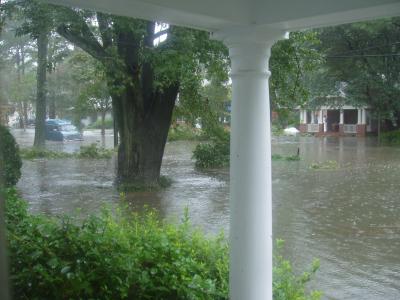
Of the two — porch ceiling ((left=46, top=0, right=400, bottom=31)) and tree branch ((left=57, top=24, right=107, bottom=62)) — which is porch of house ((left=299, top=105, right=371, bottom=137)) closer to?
tree branch ((left=57, top=24, right=107, bottom=62))

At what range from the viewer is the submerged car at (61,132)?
1460 inches

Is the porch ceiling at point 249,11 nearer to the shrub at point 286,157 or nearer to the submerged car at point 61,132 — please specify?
the shrub at point 286,157

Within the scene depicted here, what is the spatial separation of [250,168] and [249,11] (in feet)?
3.95

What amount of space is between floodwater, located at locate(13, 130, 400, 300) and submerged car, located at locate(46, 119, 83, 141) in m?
12.8

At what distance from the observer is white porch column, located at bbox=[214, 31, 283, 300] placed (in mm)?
3832

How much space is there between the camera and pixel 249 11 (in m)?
3.79

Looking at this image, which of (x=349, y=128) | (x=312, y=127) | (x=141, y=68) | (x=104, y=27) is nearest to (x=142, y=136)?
(x=141, y=68)

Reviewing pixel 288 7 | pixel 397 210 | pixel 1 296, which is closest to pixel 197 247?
pixel 288 7

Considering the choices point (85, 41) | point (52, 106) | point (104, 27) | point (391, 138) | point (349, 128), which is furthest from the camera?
point (349, 128)

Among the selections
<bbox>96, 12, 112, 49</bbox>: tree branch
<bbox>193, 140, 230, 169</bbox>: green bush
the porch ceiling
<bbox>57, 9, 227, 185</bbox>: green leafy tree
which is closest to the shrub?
<bbox>193, 140, 230, 169</bbox>: green bush

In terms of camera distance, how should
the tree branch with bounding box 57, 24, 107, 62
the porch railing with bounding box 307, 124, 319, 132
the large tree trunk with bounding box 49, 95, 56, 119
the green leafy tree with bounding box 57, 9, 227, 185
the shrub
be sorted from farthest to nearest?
the porch railing with bounding box 307, 124, 319, 132 → the large tree trunk with bounding box 49, 95, 56, 119 → the shrub → the tree branch with bounding box 57, 24, 107, 62 → the green leafy tree with bounding box 57, 9, 227, 185

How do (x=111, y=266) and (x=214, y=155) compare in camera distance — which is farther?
(x=214, y=155)

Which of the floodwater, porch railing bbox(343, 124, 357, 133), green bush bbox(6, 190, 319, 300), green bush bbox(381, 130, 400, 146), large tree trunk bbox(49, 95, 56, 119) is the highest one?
large tree trunk bbox(49, 95, 56, 119)

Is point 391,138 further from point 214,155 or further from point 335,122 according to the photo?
point 214,155
